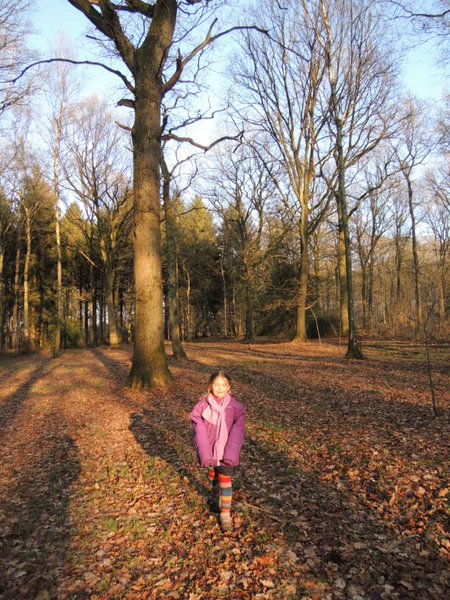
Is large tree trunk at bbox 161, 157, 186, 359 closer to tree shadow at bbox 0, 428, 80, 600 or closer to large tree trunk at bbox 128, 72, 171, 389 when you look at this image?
large tree trunk at bbox 128, 72, 171, 389

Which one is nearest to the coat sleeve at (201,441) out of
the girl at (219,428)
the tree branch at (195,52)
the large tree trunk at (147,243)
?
the girl at (219,428)

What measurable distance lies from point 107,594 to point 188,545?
84 cm

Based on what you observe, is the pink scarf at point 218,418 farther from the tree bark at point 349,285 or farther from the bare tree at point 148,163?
the tree bark at point 349,285

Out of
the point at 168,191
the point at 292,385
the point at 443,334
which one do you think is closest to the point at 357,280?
the point at 443,334

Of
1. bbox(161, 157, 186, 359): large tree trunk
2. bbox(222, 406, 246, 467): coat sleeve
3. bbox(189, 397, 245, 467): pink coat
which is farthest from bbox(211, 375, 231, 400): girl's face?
bbox(161, 157, 186, 359): large tree trunk

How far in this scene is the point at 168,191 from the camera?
54.1ft

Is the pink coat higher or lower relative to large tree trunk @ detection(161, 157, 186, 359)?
lower

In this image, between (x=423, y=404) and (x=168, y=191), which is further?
(x=168, y=191)

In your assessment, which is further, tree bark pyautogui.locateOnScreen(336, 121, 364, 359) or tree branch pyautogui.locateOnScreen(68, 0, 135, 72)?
tree bark pyautogui.locateOnScreen(336, 121, 364, 359)

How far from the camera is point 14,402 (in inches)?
397

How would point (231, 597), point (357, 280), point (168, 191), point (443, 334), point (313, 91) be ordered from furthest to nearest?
point (357, 280) < point (313, 91) < point (443, 334) < point (168, 191) < point (231, 597)

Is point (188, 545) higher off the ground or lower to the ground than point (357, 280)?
lower

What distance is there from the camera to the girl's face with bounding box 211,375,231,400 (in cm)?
402

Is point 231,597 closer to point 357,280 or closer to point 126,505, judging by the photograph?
point 126,505
